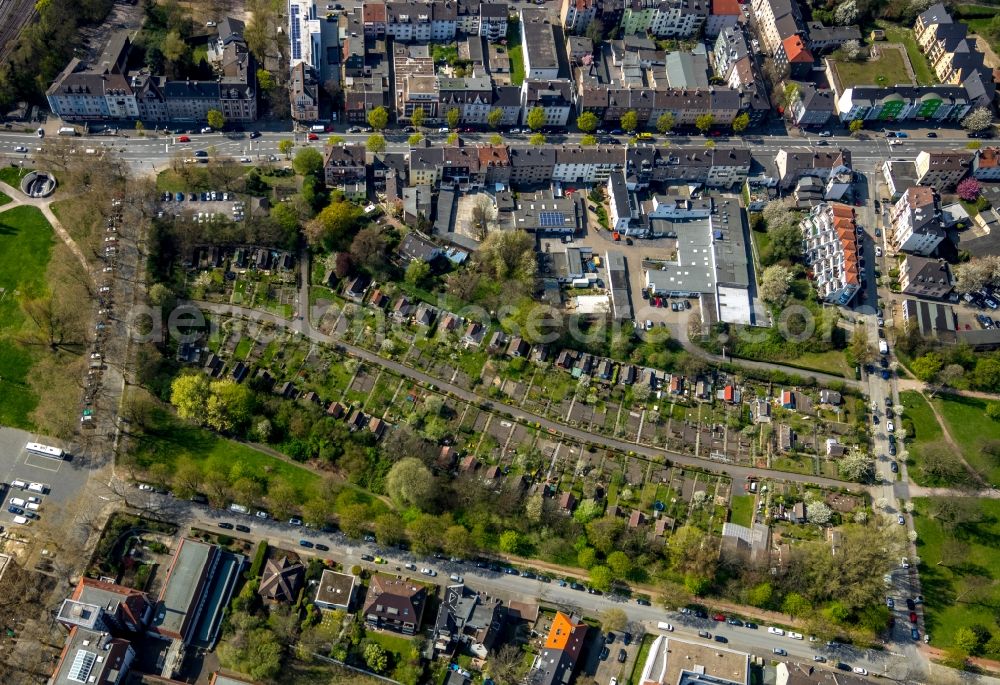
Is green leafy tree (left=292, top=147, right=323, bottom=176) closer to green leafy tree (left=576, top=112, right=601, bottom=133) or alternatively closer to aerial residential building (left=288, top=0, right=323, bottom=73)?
aerial residential building (left=288, top=0, right=323, bottom=73)

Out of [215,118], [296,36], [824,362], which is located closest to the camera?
[824,362]

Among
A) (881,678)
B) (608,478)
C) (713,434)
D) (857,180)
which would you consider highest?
(857,180)

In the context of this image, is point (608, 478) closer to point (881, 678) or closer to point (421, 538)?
point (421, 538)

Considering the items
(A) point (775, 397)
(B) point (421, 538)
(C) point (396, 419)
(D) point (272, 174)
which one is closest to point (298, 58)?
(D) point (272, 174)

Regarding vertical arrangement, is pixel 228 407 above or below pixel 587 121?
below

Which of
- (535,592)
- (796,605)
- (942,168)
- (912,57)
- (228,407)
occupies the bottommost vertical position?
(535,592)

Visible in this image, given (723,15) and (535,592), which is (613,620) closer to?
(535,592)

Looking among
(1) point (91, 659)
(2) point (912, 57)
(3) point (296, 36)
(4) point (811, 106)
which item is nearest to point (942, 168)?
(4) point (811, 106)
